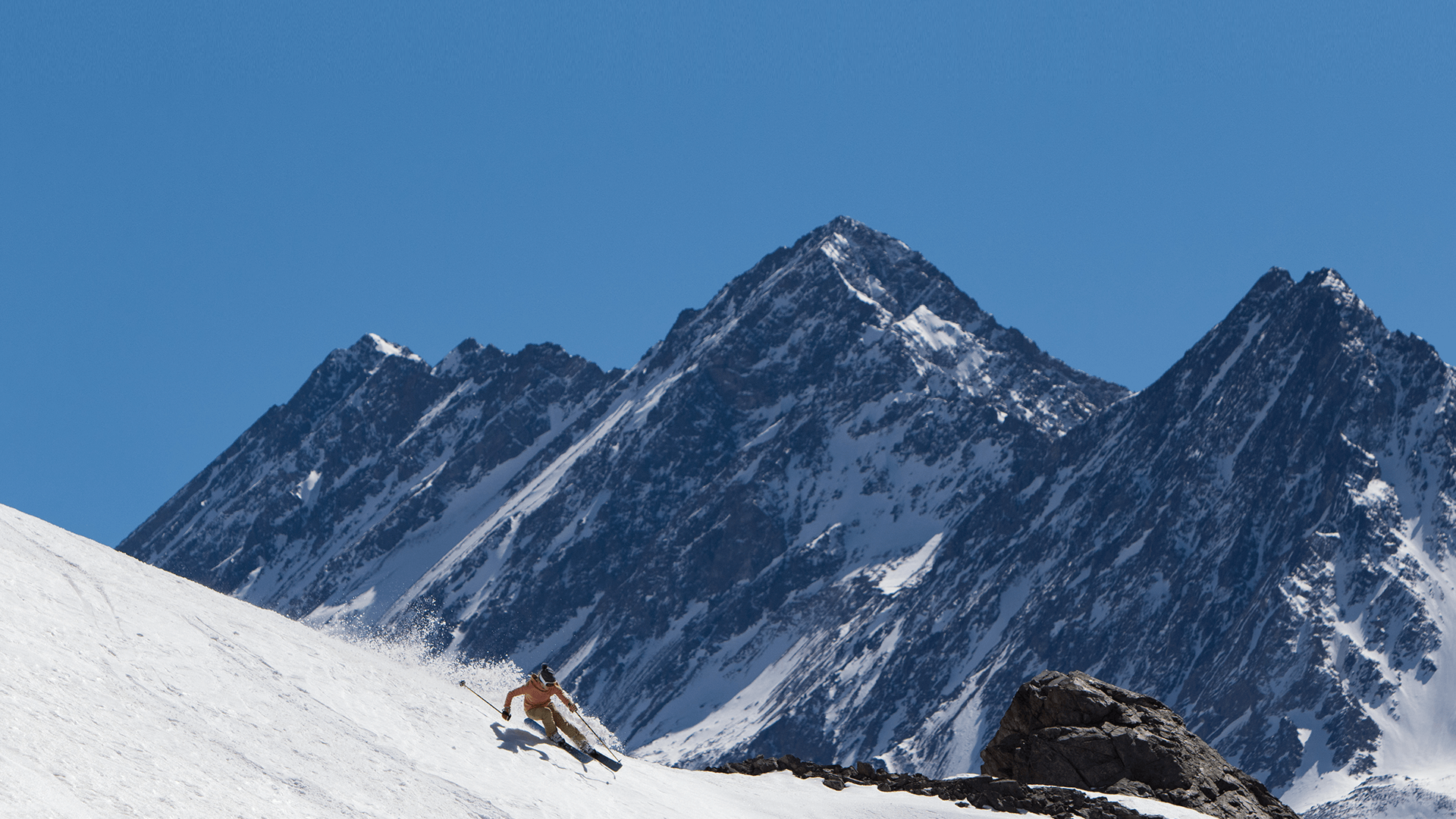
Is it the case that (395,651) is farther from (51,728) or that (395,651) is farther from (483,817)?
(51,728)

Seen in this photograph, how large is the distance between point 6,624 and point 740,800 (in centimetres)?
1398

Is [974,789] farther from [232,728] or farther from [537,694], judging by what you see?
[232,728]

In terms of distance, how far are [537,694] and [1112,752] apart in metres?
14.9

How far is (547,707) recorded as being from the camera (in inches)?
1060

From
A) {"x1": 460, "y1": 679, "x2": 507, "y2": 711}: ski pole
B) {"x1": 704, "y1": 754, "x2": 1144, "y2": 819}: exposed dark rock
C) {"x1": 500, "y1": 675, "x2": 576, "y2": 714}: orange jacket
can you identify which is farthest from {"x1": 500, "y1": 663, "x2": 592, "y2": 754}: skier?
{"x1": 704, "y1": 754, "x2": 1144, "y2": 819}: exposed dark rock

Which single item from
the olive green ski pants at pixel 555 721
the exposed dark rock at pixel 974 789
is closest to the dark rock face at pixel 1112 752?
the exposed dark rock at pixel 974 789

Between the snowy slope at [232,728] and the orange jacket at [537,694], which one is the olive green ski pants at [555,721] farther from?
the snowy slope at [232,728]

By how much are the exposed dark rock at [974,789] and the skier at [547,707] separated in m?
6.81

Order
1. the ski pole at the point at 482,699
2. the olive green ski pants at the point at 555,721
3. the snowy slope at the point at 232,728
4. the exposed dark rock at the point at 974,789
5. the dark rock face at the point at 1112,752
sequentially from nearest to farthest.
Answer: the snowy slope at the point at 232,728
the olive green ski pants at the point at 555,721
the ski pole at the point at 482,699
the exposed dark rock at the point at 974,789
the dark rock face at the point at 1112,752

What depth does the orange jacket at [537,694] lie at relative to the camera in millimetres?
26562

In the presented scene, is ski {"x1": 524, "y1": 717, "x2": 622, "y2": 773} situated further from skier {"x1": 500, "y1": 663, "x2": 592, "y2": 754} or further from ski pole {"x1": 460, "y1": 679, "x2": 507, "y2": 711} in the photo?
ski pole {"x1": 460, "y1": 679, "x2": 507, "y2": 711}

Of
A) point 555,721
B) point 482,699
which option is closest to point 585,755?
point 555,721

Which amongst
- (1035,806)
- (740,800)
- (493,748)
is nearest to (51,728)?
(493,748)

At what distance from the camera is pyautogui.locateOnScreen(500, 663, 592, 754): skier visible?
1048 inches
